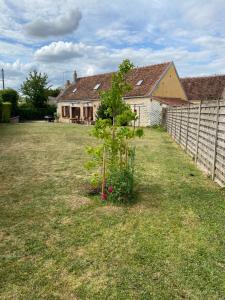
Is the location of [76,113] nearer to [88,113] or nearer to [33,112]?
[88,113]

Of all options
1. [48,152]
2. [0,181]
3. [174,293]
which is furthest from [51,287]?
[48,152]

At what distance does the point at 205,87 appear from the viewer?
3011 cm

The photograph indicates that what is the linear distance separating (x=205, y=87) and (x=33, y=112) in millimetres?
22506

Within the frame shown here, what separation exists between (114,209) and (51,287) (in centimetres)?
204

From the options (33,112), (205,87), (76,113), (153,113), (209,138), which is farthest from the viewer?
(33,112)

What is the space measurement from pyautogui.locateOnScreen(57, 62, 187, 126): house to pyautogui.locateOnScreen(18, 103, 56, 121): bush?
13.1 ft

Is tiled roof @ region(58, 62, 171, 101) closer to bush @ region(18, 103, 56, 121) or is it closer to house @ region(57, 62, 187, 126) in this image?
house @ region(57, 62, 187, 126)

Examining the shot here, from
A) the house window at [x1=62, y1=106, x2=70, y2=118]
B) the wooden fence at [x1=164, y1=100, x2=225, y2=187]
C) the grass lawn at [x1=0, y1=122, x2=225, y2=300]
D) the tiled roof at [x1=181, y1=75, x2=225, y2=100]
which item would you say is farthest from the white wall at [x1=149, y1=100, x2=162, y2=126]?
the grass lawn at [x1=0, y1=122, x2=225, y2=300]

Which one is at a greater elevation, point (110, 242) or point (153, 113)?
point (153, 113)

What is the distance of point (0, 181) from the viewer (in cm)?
611

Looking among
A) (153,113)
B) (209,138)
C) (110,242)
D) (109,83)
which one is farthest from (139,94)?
(110,242)

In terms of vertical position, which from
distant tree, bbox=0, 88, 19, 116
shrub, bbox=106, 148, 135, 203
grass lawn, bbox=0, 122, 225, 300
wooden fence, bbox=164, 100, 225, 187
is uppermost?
distant tree, bbox=0, 88, 19, 116

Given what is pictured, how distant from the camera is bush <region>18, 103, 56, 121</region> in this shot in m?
36.2

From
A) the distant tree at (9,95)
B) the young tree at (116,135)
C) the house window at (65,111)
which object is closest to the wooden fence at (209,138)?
the young tree at (116,135)
